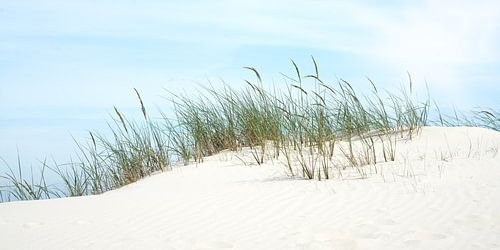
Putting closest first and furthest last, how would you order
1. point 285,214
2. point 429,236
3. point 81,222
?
point 429,236 → point 285,214 → point 81,222

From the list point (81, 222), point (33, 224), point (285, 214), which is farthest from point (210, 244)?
point (33, 224)

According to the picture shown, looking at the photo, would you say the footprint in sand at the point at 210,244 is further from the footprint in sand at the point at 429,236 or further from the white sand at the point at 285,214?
the footprint in sand at the point at 429,236

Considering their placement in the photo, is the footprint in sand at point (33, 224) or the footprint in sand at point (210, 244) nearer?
the footprint in sand at point (210, 244)

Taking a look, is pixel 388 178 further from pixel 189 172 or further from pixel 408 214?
pixel 189 172

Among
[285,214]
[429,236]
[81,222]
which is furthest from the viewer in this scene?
[81,222]

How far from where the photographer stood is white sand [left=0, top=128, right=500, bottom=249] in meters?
2.96

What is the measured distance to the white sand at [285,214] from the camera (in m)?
2.96

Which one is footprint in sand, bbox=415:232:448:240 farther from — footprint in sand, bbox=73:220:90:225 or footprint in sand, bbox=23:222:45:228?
footprint in sand, bbox=23:222:45:228

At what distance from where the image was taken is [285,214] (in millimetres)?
3498

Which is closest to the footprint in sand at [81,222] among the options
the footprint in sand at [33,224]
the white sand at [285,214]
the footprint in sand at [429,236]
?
the white sand at [285,214]

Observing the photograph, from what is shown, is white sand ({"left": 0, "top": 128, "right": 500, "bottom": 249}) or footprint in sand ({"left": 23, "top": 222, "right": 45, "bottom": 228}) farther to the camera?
footprint in sand ({"left": 23, "top": 222, "right": 45, "bottom": 228})

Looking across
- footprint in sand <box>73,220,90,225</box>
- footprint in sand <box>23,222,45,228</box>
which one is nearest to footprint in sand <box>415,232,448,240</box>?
footprint in sand <box>73,220,90,225</box>

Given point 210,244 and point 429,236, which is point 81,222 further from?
point 429,236

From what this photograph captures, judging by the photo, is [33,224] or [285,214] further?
[33,224]
